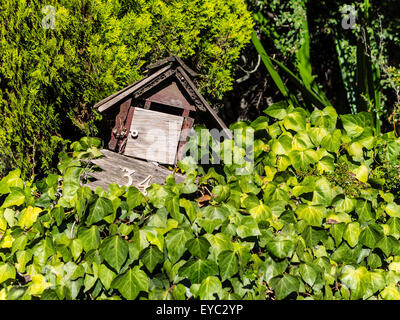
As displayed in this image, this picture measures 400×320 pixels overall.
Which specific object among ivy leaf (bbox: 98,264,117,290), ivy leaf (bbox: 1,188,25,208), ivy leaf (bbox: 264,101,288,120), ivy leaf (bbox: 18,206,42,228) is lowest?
ivy leaf (bbox: 98,264,117,290)

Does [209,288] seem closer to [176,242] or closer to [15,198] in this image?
[176,242]

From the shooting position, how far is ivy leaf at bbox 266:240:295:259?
6.42ft

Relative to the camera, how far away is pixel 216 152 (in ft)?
7.48

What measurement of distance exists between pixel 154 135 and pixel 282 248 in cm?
103

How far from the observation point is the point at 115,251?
5.96 feet

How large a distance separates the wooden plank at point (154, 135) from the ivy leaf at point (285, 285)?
999mm

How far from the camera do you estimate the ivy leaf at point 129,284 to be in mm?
1824

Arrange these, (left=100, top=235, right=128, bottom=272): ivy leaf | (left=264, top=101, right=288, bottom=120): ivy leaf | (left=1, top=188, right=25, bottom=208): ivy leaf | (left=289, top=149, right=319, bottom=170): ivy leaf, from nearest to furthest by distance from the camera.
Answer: (left=100, top=235, right=128, bottom=272): ivy leaf
(left=1, top=188, right=25, bottom=208): ivy leaf
(left=289, top=149, right=319, bottom=170): ivy leaf
(left=264, top=101, right=288, bottom=120): ivy leaf

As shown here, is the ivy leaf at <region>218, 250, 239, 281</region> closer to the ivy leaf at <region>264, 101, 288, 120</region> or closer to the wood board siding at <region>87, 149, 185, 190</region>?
the wood board siding at <region>87, 149, 185, 190</region>

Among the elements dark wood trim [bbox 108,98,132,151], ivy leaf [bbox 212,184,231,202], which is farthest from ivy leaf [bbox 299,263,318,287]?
dark wood trim [bbox 108,98,132,151]

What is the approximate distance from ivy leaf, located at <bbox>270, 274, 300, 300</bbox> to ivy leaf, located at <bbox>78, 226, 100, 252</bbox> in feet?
3.28

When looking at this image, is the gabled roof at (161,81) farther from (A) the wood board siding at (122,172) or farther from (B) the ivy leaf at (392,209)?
(B) the ivy leaf at (392,209)

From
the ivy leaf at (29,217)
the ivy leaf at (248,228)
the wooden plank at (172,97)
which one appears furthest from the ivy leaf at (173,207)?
the ivy leaf at (29,217)
